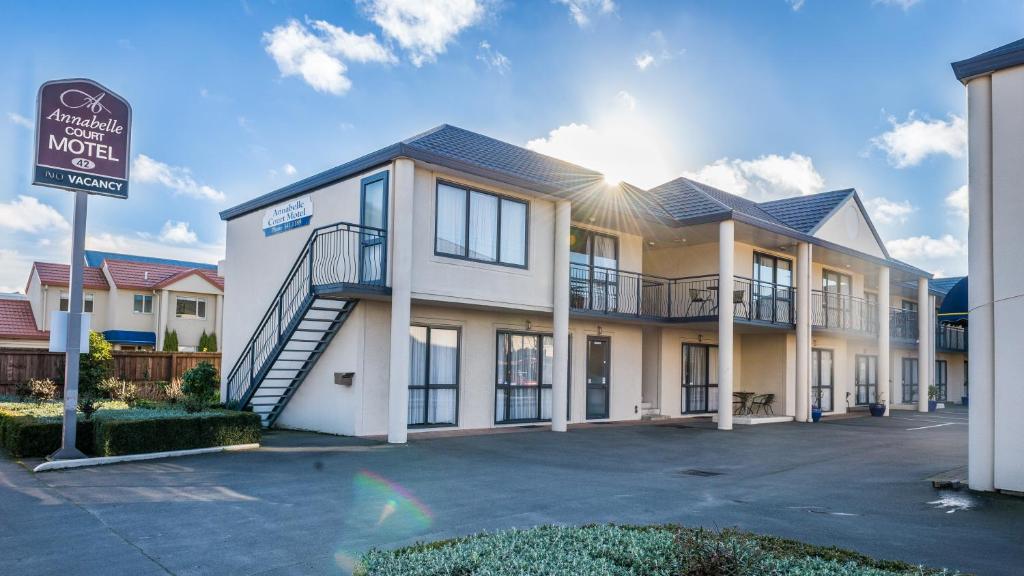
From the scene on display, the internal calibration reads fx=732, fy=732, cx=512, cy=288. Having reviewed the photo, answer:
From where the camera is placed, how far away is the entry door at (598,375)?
1956 centimetres

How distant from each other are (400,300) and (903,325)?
81.3ft

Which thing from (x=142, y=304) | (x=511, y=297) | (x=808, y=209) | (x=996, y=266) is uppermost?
(x=808, y=209)

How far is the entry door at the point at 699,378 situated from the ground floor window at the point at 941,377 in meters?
19.5

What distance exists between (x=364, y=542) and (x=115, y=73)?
9314 millimetres

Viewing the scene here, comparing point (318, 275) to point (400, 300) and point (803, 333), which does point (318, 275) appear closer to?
point (400, 300)

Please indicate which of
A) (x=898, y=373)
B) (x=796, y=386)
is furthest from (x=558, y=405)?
(x=898, y=373)

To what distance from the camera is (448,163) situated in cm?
1465

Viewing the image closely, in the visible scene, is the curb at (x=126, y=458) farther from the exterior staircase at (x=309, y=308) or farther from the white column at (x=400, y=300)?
the exterior staircase at (x=309, y=308)

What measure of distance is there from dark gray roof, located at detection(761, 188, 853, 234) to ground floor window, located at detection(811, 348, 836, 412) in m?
4.55

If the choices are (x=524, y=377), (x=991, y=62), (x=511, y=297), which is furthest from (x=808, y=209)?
(x=991, y=62)

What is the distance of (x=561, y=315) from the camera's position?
664 inches

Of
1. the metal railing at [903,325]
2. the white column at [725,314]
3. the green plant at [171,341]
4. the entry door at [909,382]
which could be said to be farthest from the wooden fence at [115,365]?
the entry door at [909,382]

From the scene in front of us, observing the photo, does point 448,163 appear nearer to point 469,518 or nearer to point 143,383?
point 469,518

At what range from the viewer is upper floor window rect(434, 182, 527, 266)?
50.1 ft
